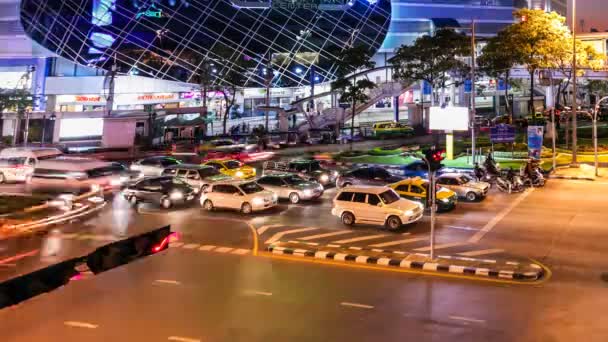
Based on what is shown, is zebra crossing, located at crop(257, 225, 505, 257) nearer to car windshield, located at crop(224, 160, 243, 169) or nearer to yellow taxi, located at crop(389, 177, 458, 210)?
yellow taxi, located at crop(389, 177, 458, 210)

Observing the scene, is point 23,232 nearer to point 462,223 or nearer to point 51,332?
point 51,332

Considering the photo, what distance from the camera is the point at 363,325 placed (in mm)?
9680

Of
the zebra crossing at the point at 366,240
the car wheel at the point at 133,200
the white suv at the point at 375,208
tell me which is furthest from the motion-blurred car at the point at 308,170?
the zebra crossing at the point at 366,240

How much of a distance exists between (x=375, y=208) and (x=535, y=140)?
59.3 feet

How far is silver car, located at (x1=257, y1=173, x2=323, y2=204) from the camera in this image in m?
24.9

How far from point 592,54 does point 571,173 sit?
14551 mm

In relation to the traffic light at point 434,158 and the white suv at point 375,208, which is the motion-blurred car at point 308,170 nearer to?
the white suv at point 375,208

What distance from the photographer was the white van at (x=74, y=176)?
86.0 feet

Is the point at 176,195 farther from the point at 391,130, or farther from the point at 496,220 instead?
the point at 391,130

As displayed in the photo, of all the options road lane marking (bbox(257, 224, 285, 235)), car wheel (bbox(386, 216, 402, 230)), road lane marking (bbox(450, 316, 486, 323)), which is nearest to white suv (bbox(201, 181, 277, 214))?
road lane marking (bbox(257, 224, 285, 235))

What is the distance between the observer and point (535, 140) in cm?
3183

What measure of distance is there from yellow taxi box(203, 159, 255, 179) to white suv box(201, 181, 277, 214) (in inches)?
302

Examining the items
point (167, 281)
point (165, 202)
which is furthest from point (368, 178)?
point (167, 281)

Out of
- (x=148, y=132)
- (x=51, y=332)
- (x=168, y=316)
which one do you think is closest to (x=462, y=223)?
(x=168, y=316)
